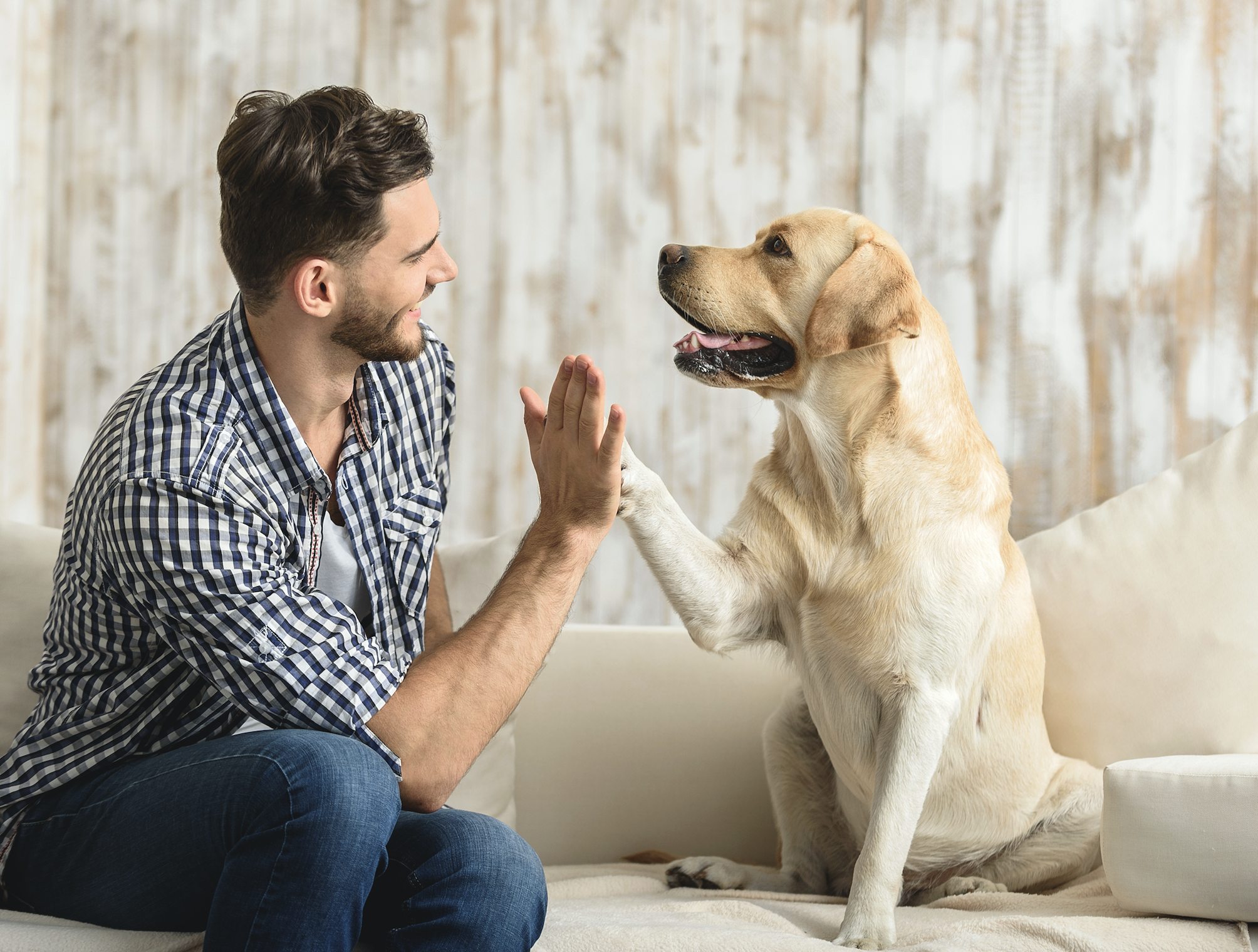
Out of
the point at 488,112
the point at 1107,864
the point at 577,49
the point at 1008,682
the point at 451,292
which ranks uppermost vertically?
the point at 577,49

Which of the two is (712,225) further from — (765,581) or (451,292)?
(765,581)

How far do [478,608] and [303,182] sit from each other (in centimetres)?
80

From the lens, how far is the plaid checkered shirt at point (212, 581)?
112 centimetres

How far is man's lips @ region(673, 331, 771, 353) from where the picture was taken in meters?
1.57

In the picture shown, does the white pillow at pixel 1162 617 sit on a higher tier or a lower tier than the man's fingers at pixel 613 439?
lower

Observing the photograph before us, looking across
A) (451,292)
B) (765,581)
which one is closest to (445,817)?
(765,581)

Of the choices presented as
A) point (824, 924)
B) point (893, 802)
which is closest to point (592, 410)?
point (893, 802)

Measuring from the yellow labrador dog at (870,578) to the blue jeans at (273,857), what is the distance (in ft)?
1.65

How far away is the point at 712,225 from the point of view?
8.24ft

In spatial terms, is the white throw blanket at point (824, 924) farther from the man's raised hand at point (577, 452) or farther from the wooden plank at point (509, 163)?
the wooden plank at point (509, 163)

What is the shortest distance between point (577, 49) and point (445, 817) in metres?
1.97

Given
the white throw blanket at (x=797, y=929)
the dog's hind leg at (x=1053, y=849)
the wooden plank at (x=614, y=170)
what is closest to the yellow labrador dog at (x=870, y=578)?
the dog's hind leg at (x=1053, y=849)

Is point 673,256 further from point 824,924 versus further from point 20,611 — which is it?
point 20,611

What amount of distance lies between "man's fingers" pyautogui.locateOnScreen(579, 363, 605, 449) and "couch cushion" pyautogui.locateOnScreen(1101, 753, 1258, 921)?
2.64ft
